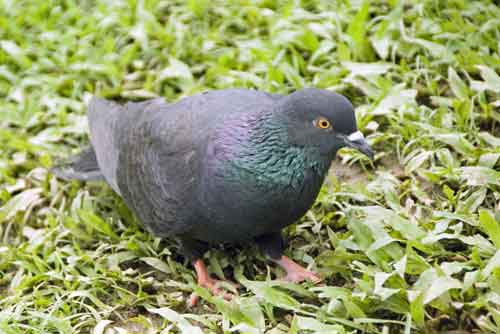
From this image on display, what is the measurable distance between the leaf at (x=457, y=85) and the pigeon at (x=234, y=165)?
1.66 metres

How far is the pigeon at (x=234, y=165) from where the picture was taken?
4621 millimetres

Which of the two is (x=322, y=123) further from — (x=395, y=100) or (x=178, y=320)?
(x=395, y=100)

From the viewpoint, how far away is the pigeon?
182 inches

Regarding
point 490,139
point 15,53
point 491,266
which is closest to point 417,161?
point 490,139

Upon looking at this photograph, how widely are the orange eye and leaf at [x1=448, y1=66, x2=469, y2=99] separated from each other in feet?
5.84

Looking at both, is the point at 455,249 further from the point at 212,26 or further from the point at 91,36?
the point at 91,36

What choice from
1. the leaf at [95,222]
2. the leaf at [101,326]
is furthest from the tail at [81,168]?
the leaf at [101,326]

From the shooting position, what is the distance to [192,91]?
22.9 feet

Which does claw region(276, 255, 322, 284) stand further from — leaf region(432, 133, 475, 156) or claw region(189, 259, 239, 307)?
leaf region(432, 133, 475, 156)

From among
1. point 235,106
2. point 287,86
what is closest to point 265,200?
point 235,106

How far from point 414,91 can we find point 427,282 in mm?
2227

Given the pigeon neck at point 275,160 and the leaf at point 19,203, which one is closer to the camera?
the pigeon neck at point 275,160

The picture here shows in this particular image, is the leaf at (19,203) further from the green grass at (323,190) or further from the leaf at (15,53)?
the leaf at (15,53)

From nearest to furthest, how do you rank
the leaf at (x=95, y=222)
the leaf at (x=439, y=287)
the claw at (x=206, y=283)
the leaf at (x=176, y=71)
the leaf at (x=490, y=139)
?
the leaf at (x=439, y=287) < the claw at (x=206, y=283) < the leaf at (x=490, y=139) < the leaf at (x=95, y=222) < the leaf at (x=176, y=71)
